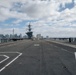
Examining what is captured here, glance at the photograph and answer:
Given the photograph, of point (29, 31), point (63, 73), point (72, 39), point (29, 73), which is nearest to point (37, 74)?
point (29, 73)

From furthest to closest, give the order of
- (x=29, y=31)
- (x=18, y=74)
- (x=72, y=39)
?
(x=29, y=31) → (x=72, y=39) → (x=18, y=74)

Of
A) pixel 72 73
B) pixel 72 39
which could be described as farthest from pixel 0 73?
pixel 72 39

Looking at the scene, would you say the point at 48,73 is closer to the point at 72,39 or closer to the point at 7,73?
the point at 7,73

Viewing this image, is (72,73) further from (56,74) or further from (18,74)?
(18,74)

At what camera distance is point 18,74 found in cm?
971

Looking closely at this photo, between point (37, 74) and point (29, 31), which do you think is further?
point (29, 31)

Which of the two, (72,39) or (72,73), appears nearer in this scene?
(72,73)

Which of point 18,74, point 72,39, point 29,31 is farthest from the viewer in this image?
point 29,31

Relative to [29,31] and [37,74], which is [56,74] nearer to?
[37,74]

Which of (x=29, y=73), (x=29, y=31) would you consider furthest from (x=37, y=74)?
(x=29, y=31)

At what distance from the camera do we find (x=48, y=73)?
1002cm

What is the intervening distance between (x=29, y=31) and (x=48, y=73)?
608ft

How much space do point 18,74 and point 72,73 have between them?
2866mm

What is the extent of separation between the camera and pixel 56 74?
9.77 metres
